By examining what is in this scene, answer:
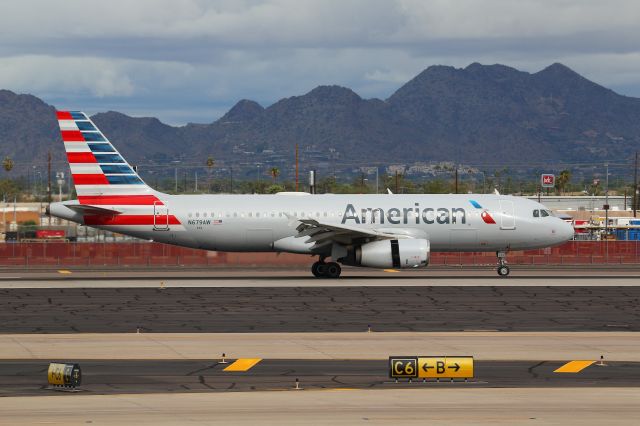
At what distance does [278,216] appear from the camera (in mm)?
49156

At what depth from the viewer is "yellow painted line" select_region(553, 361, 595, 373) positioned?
23.7 m

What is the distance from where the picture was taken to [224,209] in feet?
163

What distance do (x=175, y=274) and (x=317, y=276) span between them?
350 inches

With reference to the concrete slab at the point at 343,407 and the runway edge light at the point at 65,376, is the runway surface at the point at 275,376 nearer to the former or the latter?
the runway edge light at the point at 65,376

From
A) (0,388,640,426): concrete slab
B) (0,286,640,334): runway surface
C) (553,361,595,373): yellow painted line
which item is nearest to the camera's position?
(0,388,640,426): concrete slab

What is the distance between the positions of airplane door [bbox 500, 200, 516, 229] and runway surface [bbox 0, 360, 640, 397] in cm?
2493

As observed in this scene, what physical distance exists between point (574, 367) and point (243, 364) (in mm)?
7618

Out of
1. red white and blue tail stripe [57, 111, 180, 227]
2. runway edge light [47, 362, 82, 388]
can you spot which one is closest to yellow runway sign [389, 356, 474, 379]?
runway edge light [47, 362, 82, 388]

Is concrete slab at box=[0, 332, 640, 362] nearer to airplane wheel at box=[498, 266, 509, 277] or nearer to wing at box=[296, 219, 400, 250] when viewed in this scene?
wing at box=[296, 219, 400, 250]

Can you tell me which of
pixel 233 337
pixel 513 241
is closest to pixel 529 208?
pixel 513 241

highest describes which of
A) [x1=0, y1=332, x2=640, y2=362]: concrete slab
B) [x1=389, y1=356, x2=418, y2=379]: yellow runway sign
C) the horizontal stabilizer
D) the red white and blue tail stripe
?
the red white and blue tail stripe

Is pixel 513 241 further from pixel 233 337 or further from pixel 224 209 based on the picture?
pixel 233 337

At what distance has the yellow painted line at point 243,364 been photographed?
79.0ft

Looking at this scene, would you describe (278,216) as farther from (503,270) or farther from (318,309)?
(318,309)
